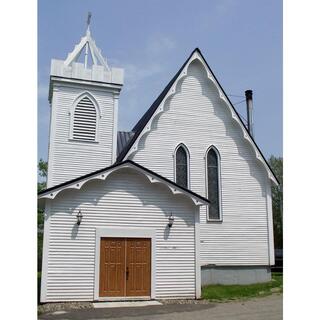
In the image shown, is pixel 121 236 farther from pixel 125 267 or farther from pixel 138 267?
pixel 138 267

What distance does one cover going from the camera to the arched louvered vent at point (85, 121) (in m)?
19.5

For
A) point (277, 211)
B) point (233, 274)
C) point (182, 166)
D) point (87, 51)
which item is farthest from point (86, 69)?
point (277, 211)

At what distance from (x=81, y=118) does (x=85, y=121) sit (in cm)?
23

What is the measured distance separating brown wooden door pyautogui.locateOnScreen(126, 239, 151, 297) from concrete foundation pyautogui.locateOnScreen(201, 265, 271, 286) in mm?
4104

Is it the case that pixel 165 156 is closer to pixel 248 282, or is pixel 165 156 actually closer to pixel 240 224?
pixel 240 224

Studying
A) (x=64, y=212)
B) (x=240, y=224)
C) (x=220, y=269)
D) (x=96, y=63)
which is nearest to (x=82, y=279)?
(x=64, y=212)

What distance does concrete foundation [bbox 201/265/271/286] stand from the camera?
1773 centimetres

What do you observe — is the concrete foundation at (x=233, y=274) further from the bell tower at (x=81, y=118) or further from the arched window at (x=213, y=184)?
the bell tower at (x=81, y=118)

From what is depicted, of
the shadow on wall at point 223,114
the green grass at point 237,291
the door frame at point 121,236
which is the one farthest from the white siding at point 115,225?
the shadow on wall at point 223,114

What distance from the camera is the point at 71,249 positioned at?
13602 mm

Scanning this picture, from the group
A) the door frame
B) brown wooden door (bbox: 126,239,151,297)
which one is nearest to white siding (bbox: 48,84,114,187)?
the door frame

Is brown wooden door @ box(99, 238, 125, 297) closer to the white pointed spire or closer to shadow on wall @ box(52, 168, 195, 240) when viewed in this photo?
shadow on wall @ box(52, 168, 195, 240)

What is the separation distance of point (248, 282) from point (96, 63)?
41.4 ft
